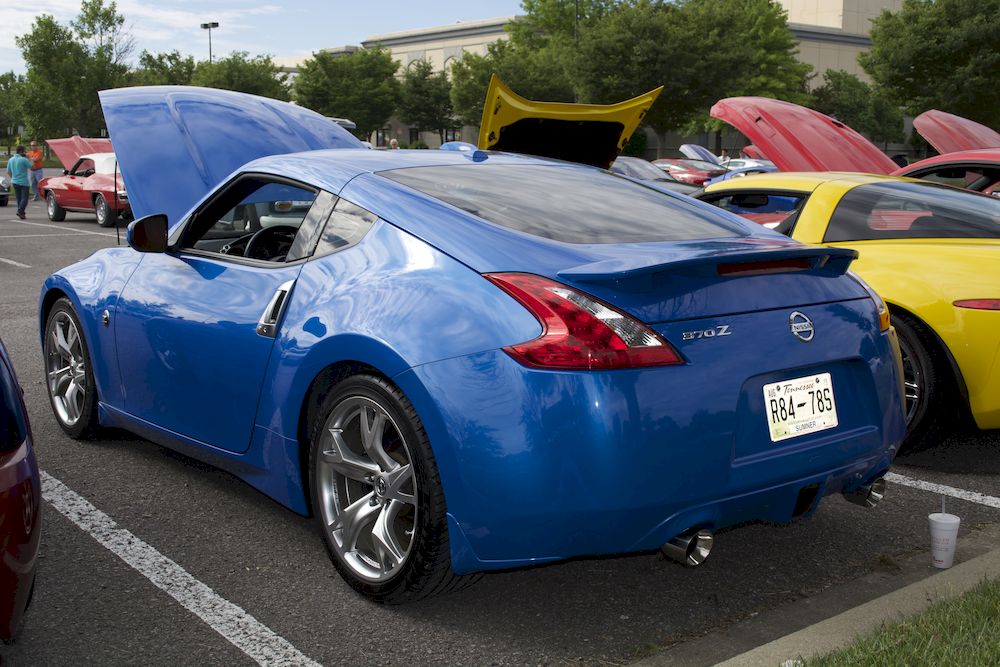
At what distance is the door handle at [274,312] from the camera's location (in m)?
3.76

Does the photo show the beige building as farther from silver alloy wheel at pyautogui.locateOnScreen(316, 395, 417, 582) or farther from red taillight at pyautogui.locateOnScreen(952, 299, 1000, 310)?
silver alloy wheel at pyautogui.locateOnScreen(316, 395, 417, 582)

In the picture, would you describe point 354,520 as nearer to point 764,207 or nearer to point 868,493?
point 868,493

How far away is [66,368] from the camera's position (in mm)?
5418

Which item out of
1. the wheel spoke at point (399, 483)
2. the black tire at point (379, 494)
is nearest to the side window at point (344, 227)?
the black tire at point (379, 494)

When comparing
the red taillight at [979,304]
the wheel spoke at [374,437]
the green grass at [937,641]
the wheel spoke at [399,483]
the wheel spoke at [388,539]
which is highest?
the red taillight at [979,304]

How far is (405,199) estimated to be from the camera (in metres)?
3.67

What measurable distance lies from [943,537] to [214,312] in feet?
9.06

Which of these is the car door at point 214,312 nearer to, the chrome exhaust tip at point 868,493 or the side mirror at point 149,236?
the side mirror at point 149,236

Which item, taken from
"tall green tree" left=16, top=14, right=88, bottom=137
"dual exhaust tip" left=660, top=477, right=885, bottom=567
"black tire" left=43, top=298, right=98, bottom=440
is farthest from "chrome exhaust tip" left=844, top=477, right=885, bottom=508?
"tall green tree" left=16, top=14, right=88, bottom=137

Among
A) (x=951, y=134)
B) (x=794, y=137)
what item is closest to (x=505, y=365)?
(x=794, y=137)

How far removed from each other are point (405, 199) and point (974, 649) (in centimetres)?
220

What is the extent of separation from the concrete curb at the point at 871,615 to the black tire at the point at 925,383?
4.66 feet

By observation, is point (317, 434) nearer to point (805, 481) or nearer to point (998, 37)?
point (805, 481)

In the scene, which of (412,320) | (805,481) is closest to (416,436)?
(412,320)
